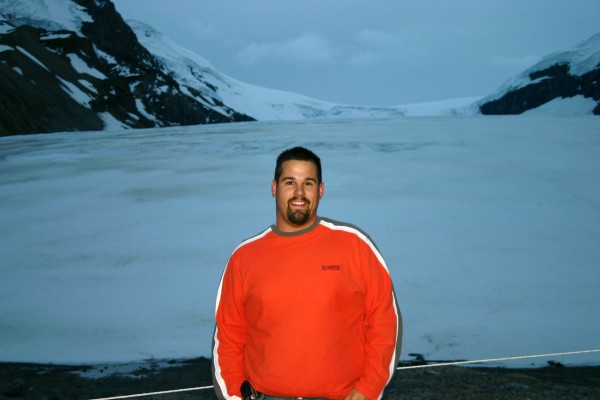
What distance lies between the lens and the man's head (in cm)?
207

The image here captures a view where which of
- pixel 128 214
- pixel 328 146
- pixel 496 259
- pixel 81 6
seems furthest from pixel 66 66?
pixel 496 259

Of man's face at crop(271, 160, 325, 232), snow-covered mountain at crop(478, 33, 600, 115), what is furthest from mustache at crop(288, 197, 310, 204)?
snow-covered mountain at crop(478, 33, 600, 115)

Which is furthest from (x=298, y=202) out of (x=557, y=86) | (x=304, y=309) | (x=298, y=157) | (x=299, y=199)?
(x=557, y=86)

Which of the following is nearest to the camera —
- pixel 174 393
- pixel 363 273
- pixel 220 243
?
pixel 363 273

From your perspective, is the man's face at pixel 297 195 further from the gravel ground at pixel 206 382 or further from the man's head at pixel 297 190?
the gravel ground at pixel 206 382

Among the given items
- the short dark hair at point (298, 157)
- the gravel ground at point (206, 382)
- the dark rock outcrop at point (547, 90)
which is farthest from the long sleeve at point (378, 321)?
the dark rock outcrop at point (547, 90)

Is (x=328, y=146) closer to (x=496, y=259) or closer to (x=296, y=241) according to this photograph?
(x=496, y=259)

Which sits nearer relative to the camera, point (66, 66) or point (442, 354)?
point (442, 354)

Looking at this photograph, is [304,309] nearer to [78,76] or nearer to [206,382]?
[206,382]

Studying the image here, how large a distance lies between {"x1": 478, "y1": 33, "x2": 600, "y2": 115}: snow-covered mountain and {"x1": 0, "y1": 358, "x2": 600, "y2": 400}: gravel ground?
138701 millimetres

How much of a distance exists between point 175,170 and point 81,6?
9052cm

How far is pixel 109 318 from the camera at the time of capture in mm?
4672

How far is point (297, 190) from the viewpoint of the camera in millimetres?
2123

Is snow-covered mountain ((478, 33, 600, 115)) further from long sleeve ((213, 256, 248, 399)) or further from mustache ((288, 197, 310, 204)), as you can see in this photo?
long sleeve ((213, 256, 248, 399))
